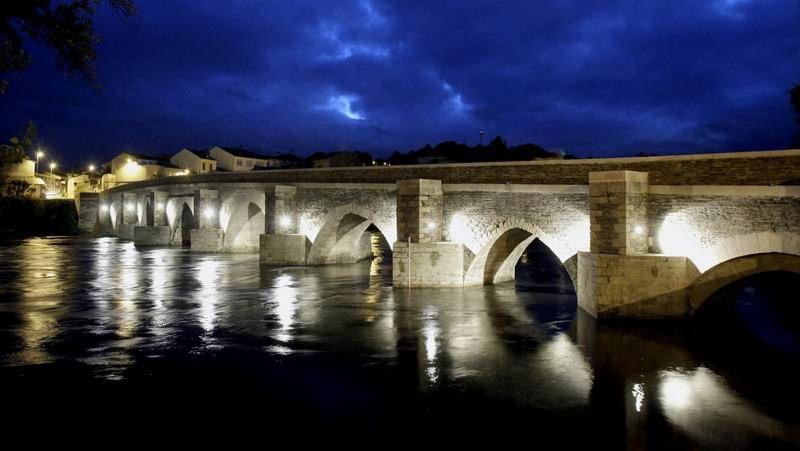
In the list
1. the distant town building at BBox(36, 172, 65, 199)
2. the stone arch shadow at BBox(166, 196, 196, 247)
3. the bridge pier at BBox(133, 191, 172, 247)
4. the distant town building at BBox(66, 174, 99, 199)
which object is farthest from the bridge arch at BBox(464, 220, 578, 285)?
the distant town building at BBox(36, 172, 65, 199)

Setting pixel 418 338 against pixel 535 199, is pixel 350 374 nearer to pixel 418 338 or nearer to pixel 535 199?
pixel 418 338

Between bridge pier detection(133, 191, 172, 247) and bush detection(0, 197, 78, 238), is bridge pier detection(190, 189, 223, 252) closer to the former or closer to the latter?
bridge pier detection(133, 191, 172, 247)

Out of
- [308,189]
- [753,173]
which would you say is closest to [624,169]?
[753,173]

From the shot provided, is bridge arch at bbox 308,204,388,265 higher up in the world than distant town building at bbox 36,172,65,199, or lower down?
lower down

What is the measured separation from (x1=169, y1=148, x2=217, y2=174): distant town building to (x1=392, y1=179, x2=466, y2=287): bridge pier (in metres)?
56.0

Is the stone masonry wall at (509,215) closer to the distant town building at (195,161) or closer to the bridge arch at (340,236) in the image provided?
the bridge arch at (340,236)

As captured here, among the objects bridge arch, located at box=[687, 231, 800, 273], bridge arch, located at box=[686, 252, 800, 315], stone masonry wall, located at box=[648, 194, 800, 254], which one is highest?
stone masonry wall, located at box=[648, 194, 800, 254]

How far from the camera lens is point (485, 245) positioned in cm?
1878

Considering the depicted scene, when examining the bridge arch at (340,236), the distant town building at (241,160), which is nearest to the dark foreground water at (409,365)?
the bridge arch at (340,236)

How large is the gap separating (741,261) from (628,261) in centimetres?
251

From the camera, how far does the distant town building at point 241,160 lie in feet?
231

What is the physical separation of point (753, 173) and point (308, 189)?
63.0 ft

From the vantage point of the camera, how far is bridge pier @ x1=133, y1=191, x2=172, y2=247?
137 ft

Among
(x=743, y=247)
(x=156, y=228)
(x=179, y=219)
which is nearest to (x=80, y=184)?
(x=156, y=228)
